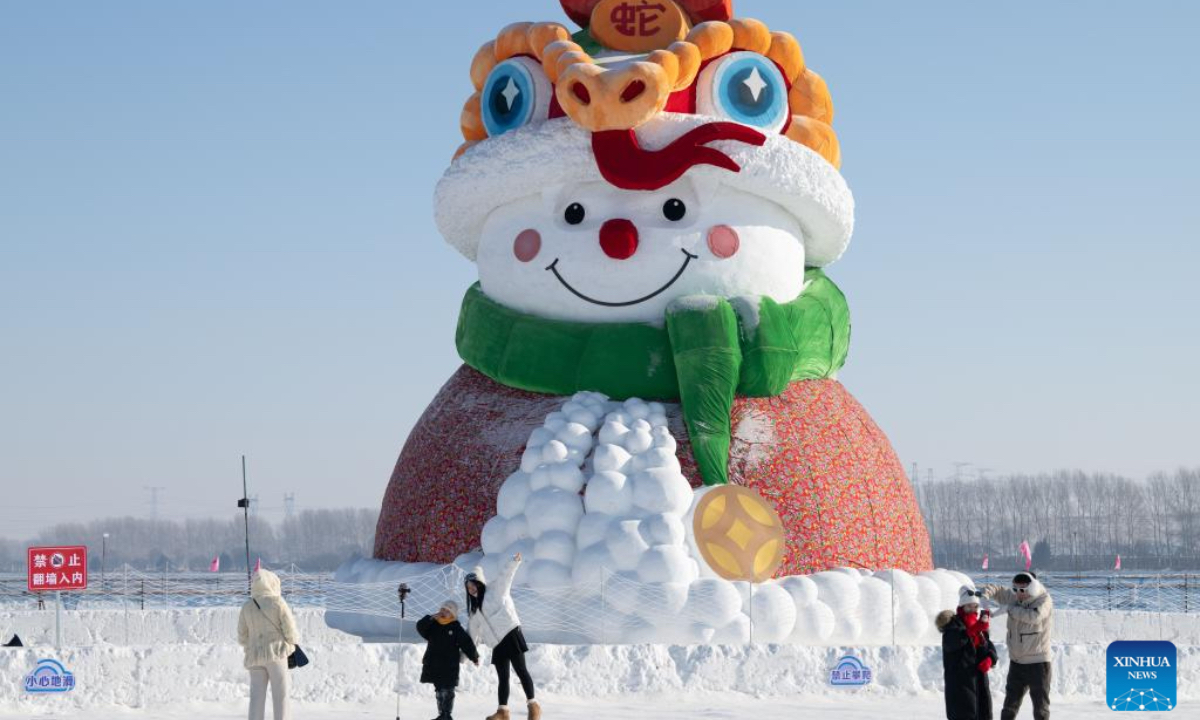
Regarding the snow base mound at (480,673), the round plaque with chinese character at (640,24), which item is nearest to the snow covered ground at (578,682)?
the snow base mound at (480,673)

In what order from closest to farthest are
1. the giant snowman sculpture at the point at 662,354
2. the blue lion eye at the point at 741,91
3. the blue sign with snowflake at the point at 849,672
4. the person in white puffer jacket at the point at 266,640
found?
the person in white puffer jacket at the point at 266,640 < the blue sign with snowflake at the point at 849,672 < the giant snowman sculpture at the point at 662,354 < the blue lion eye at the point at 741,91

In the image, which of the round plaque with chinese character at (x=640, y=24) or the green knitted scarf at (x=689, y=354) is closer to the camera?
the green knitted scarf at (x=689, y=354)

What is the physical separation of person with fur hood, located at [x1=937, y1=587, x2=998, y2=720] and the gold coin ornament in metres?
A: 4.93

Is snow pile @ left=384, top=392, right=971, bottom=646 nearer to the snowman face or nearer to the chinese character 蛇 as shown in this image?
the snowman face

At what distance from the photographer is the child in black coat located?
11.7 metres

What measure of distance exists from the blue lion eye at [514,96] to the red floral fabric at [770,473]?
114 inches

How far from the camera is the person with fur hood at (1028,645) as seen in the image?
1114cm

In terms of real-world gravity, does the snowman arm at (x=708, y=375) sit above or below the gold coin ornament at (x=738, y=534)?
above

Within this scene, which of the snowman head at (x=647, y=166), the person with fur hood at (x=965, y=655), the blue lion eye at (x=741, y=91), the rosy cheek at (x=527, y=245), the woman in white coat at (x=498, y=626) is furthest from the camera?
the rosy cheek at (x=527, y=245)

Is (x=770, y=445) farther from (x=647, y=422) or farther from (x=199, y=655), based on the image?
(x=199, y=655)

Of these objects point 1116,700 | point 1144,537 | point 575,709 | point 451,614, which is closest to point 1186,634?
point 1116,700

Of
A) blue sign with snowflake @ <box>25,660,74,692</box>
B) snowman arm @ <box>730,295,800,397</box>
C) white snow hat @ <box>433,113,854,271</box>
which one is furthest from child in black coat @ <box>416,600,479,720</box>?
white snow hat @ <box>433,113,854,271</box>

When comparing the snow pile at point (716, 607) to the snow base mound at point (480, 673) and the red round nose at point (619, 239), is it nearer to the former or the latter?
the snow base mound at point (480, 673)

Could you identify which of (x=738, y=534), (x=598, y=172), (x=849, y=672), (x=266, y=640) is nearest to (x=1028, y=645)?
(x=849, y=672)
